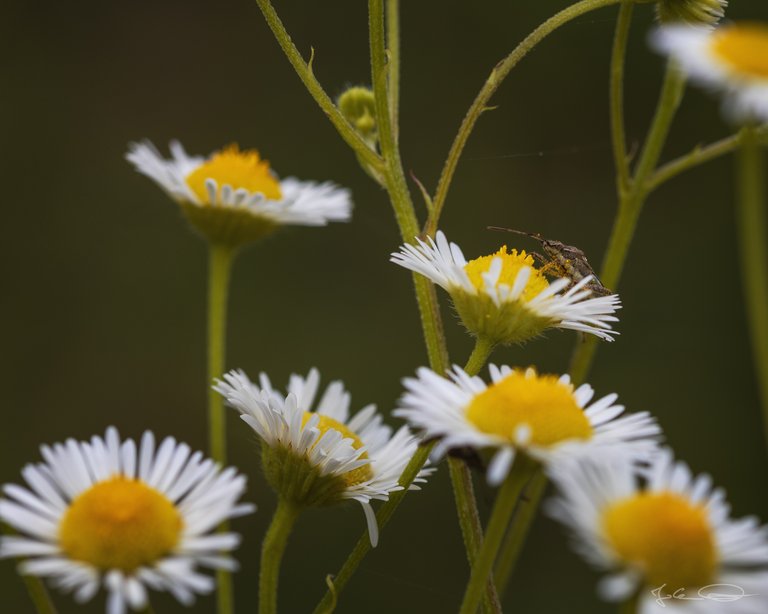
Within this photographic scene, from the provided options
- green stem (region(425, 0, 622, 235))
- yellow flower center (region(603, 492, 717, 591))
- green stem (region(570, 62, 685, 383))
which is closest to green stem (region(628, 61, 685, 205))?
green stem (region(570, 62, 685, 383))

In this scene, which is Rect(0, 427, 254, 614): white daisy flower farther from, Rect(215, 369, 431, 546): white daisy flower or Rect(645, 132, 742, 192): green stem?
Rect(645, 132, 742, 192): green stem

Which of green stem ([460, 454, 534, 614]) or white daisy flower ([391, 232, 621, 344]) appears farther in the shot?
white daisy flower ([391, 232, 621, 344])

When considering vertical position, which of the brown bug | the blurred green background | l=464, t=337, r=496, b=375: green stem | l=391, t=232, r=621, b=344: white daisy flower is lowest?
l=464, t=337, r=496, b=375: green stem

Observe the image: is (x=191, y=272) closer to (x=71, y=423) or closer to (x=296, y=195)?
(x=71, y=423)

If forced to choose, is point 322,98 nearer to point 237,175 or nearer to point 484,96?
point 484,96

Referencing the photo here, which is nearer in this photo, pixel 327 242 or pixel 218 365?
pixel 218 365

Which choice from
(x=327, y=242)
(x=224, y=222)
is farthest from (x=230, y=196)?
(x=327, y=242)

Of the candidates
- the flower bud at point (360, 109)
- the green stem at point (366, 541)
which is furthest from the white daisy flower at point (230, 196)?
the green stem at point (366, 541)
